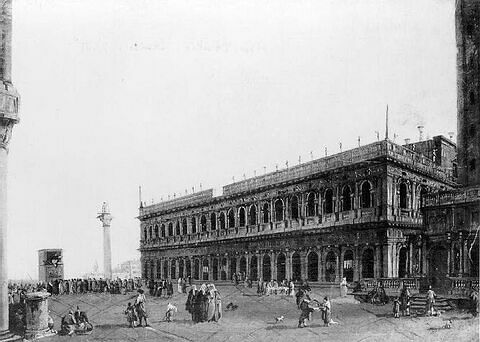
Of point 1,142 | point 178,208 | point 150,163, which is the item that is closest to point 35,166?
point 1,142

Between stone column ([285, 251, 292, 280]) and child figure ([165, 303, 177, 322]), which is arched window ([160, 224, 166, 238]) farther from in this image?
child figure ([165, 303, 177, 322])

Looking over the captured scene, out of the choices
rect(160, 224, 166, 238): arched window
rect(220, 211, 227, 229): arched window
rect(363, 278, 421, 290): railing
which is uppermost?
rect(220, 211, 227, 229): arched window

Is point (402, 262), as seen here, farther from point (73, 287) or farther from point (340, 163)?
point (73, 287)

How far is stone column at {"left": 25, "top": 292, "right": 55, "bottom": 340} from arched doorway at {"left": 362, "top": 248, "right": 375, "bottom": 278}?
512 cm

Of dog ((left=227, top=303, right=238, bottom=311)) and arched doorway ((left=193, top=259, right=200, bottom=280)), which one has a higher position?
arched doorway ((left=193, top=259, right=200, bottom=280))

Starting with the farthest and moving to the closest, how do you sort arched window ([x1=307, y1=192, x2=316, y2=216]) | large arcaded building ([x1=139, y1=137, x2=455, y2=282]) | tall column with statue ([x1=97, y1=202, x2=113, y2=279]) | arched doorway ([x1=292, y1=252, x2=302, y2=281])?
arched doorway ([x1=292, y1=252, x2=302, y2=281]), arched window ([x1=307, y1=192, x2=316, y2=216]), large arcaded building ([x1=139, y1=137, x2=455, y2=282]), tall column with statue ([x1=97, y1=202, x2=113, y2=279])

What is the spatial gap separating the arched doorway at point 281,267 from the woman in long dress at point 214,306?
6.71 ft

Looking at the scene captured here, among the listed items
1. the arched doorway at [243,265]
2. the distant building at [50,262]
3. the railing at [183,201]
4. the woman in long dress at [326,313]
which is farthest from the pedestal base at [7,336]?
the arched doorway at [243,265]

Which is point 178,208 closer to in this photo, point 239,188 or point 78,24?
point 239,188

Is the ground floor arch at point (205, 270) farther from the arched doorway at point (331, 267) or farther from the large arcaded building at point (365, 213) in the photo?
the arched doorway at point (331, 267)

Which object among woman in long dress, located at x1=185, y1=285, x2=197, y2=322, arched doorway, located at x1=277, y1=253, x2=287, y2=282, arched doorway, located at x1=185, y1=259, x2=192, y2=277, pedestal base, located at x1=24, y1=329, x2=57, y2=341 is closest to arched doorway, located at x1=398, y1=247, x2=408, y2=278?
arched doorway, located at x1=277, y1=253, x2=287, y2=282

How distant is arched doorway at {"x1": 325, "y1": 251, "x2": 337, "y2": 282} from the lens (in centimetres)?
953

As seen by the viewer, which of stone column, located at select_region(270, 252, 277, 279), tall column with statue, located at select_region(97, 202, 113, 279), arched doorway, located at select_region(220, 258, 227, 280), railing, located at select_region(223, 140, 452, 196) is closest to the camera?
tall column with statue, located at select_region(97, 202, 113, 279)

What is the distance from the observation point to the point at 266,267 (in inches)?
412
